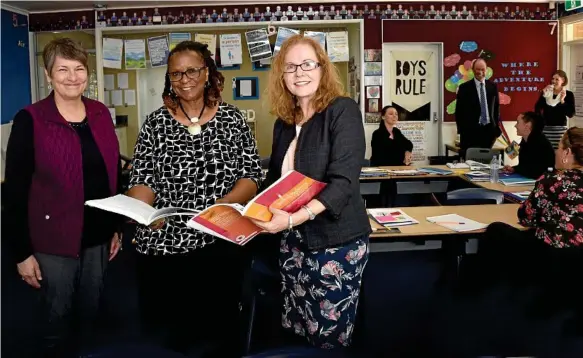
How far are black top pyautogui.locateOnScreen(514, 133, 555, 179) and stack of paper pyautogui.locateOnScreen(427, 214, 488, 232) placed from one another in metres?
1.76

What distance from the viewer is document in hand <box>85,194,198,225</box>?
1762 mm

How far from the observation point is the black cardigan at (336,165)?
1894 millimetres

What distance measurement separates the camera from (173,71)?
212cm

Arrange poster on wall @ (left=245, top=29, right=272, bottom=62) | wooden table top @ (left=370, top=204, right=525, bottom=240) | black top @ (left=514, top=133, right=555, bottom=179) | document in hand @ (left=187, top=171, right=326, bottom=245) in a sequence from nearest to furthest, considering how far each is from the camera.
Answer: document in hand @ (left=187, top=171, right=326, bottom=245)
wooden table top @ (left=370, top=204, right=525, bottom=240)
black top @ (left=514, top=133, right=555, bottom=179)
poster on wall @ (left=245, top=29, right=272, bottom=62)

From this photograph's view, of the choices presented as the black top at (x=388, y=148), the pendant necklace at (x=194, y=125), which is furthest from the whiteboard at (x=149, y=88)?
the pendant necklace at (x=194, y=125)

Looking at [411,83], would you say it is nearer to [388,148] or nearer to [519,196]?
[388,148]

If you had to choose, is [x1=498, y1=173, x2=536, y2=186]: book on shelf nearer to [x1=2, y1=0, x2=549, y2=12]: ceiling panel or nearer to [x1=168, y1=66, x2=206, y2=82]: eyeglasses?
[x1=168, y1=66, x2=206, y2=82]: eyeglasses

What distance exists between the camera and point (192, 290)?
2102 mm

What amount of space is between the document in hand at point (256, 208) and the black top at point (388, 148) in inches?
185

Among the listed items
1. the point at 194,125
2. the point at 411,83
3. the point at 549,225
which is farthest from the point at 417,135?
the point at 194,125

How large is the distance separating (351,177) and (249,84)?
6.93 meters

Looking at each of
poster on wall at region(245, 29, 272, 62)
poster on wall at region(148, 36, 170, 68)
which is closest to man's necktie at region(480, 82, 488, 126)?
poster on wall at region(245, 29, 272, 62)

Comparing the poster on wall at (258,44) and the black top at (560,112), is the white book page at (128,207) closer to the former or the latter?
the poster on wall at (258,44)

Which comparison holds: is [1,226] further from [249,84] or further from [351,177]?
[249,84]
